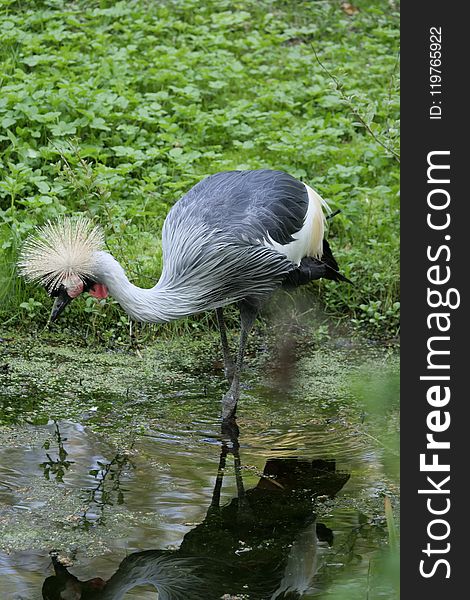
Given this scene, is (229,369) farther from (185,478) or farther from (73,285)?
(73,285)

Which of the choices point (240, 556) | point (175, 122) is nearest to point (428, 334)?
point (240, 556)

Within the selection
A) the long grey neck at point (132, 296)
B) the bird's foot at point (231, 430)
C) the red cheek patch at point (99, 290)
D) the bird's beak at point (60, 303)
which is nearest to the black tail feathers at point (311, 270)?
the bird's foot at point (231, 430)

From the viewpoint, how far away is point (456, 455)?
9.55ft

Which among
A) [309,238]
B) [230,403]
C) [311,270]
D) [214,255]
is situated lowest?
[230,403]

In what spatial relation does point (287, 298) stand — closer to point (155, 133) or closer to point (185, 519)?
point (155, 133)

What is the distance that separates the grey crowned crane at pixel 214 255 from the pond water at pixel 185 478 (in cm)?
38

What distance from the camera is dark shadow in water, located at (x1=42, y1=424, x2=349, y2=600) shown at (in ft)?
13.0

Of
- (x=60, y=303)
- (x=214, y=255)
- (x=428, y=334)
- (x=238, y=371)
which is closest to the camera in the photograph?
(x=428, y=334)

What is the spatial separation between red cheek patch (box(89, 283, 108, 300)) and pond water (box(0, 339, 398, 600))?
70 cm

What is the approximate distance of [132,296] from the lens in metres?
4.87

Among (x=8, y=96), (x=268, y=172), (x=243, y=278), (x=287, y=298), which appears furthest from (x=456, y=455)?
(x=8, y=96)

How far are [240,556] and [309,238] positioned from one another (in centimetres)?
210

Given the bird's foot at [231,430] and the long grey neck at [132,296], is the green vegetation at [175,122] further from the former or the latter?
the long grey neck at [132,296]

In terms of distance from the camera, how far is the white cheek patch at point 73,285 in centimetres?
490
